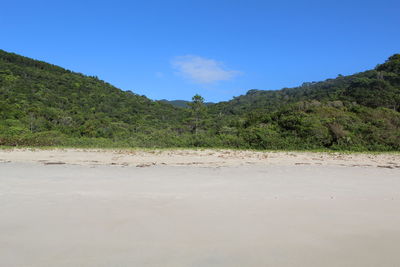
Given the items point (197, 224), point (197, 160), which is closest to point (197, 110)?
point (197, 160)

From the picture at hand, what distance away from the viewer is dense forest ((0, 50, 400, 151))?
15.0m

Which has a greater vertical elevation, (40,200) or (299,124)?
Result: (299,124)

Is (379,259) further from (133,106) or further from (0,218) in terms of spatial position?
(133,106)

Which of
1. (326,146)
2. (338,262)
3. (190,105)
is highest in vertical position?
(190,105)

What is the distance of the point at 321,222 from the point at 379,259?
0.78 metres

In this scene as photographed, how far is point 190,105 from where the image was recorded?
97.0 ft

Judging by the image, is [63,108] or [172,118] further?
[172,118]

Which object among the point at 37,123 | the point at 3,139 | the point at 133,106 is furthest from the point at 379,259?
the point at 133,106

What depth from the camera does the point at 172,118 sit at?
38.4 metres

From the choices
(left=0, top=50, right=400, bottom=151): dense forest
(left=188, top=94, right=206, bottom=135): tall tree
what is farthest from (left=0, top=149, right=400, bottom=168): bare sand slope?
(left=188, top=94, right=206, bottom=135): tall tree

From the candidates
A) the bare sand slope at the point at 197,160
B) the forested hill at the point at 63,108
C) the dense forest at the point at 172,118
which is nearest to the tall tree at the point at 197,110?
the dense forest at the point at 172,118

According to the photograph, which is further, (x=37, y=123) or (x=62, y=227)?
(x=37, y=123)

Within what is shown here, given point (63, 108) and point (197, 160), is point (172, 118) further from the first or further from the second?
point (197, 160)

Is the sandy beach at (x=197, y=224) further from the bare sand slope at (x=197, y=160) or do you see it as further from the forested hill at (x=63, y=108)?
the forested hill at (x=63, y=108)
